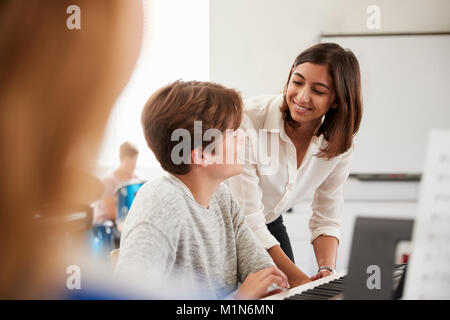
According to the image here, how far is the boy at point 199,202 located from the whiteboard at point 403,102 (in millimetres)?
1929

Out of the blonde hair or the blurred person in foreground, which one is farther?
the blonde hair

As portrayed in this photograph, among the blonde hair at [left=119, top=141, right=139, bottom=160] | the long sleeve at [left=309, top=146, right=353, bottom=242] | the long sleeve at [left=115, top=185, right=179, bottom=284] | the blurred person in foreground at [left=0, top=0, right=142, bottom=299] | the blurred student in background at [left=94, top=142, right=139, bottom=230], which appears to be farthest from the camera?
the blonde hair at [left=119, top=141, right=139, bottom=160]

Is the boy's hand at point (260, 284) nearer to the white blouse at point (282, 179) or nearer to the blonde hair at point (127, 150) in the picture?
the white blouse at point (282, 179)

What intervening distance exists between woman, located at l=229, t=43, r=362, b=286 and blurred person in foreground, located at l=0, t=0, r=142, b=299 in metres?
0.80

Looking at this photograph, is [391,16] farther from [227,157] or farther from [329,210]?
[227,157]

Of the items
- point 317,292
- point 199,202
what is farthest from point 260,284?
point 199,202

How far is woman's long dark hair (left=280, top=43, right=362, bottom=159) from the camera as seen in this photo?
112 centimetres

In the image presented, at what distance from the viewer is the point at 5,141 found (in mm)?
311

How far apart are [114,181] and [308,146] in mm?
1210

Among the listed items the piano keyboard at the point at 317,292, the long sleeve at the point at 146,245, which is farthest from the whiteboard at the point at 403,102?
the long sleeve at the point at 146,245

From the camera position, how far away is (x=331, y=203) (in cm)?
131

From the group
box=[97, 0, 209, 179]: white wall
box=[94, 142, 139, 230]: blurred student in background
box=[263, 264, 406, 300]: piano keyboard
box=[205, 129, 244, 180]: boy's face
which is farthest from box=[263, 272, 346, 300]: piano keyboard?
box=[97, 0, 209, 179]: white wall

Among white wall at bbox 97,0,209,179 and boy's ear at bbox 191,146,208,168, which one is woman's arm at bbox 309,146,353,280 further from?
white wall at bbox 97,0,209,179

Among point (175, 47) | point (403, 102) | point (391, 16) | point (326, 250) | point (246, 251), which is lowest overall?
point (326, 250)
